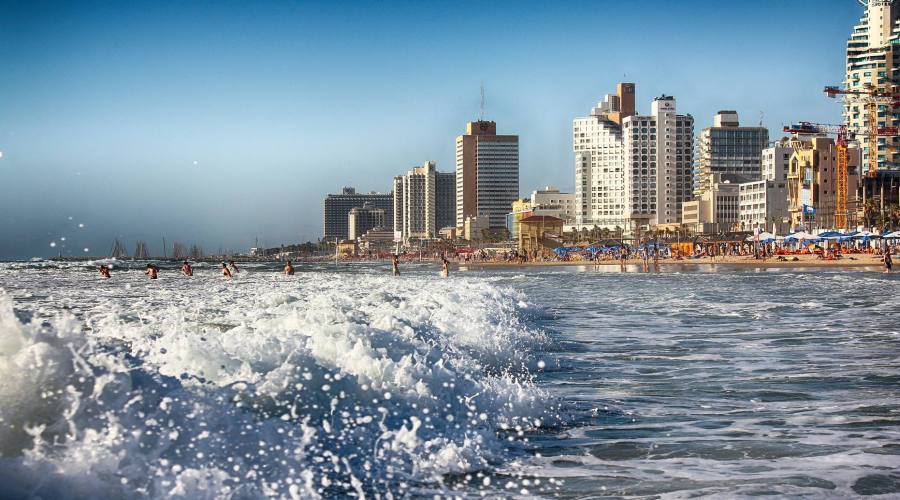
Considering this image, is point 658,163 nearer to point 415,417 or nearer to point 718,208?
point 718,208

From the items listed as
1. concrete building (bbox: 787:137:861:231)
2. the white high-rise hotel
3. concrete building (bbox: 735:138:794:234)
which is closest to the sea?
concrete building (bbox: 787:137:861:231)

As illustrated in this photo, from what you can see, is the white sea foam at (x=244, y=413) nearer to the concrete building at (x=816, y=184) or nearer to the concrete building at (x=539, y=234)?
the concrete building at (x=539, y=234)

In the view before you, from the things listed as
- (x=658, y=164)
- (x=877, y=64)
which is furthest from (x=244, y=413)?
(x=658, y=164)

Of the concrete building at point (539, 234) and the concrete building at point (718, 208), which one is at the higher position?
the concrete building at point (718, 208)

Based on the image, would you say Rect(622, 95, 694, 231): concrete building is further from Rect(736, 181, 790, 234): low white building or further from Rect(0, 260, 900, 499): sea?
Rect(0, 260, 900, 499): sea

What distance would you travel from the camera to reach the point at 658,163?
7574 inches

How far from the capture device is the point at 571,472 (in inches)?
273

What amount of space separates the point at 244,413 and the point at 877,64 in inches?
7424

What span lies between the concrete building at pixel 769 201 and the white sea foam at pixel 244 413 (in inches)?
5858

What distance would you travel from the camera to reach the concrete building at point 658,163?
7579 inches

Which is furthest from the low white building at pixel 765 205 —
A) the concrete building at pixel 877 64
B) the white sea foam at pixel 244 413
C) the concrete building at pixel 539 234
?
the white sea foam at pixel 244 413

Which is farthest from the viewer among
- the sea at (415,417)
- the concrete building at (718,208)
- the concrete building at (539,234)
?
the concrete building at (718,208)

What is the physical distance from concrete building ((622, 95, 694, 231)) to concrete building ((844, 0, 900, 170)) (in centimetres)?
3404

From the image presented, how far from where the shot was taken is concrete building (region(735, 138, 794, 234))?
154 metres
